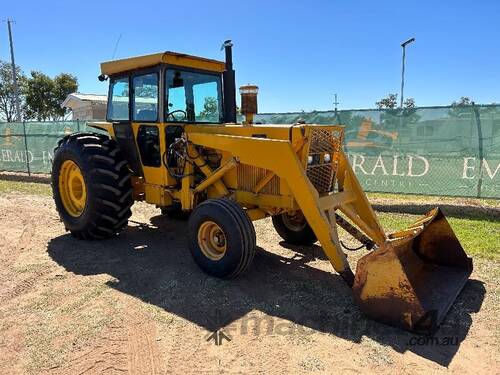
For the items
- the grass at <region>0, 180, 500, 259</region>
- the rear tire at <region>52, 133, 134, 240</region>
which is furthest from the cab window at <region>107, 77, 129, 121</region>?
the grass at <region>0, 180, 500, 259</region>

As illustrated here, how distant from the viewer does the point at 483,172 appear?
321 inches

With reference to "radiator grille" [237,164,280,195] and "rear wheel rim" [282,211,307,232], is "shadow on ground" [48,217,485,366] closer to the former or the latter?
"rear wheel rim" [282,211,307,232]

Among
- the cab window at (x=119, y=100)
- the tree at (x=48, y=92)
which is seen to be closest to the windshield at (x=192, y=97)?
the cab window at (x=119, y=100)

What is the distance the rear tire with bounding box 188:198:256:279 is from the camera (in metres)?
4.38

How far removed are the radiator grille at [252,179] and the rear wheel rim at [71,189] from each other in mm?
2672

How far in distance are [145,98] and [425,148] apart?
567 cm

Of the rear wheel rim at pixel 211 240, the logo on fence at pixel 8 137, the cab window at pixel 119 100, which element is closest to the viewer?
the rear wheel rim at pixel 211 240

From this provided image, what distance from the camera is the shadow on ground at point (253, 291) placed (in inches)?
140

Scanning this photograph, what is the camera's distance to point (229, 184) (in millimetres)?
5348

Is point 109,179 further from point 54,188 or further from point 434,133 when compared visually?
point 434,133

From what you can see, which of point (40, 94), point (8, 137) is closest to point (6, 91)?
point (40, 94)

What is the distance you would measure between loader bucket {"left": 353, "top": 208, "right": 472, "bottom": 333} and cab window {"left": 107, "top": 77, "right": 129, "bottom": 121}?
13.1 feet

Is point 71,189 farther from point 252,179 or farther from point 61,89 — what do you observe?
point 61,89

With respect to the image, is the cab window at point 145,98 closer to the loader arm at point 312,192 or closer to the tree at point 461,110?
the loader arm at point 312,192
